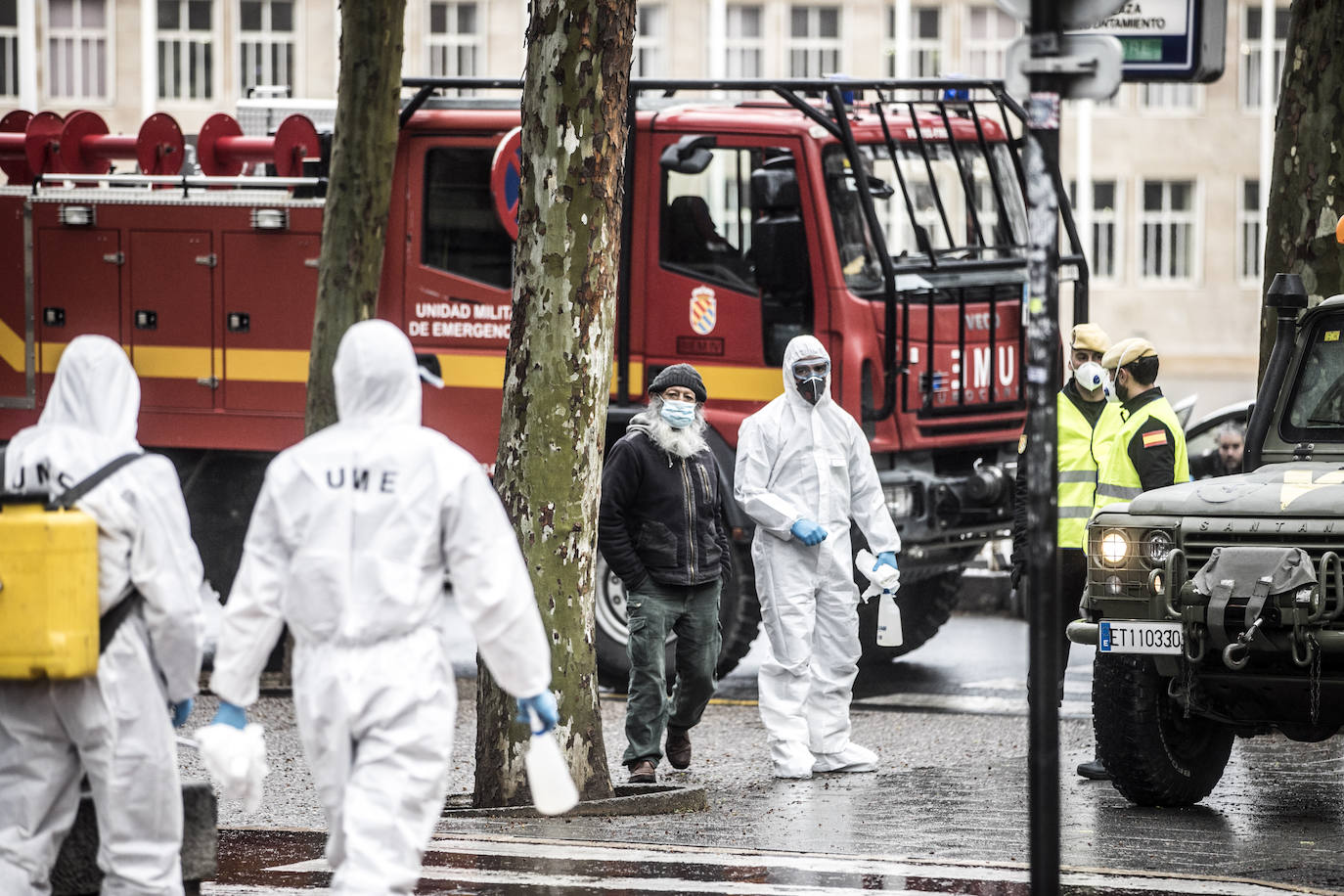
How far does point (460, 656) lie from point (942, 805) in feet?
18.8

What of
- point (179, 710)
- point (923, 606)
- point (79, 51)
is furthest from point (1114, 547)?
point (79, 51)

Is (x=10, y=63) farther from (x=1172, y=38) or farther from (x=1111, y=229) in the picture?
(x=1172, y=38)

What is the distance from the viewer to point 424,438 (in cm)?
518

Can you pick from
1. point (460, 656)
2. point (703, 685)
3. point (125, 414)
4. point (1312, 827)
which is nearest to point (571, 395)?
point (703, 685)

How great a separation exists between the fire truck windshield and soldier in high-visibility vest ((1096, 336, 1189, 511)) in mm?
2490

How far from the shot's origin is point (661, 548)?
9016 mm

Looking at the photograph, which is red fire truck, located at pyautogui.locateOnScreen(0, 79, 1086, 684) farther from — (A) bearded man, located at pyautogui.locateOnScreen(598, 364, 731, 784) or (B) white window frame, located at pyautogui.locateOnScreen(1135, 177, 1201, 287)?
(B) white window frame, located at pyautogui.locateOnScreen(1135, 177, 1201, 287)

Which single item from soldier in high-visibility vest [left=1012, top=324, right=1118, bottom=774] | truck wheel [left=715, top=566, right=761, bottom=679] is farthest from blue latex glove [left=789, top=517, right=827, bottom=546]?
truck wheel [left=715, top=566, right=761, bottom=679]

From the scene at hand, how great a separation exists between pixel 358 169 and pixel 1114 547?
532 centimetres

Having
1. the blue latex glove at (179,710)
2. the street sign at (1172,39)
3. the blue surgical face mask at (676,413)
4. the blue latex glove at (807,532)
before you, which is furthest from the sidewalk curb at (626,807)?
the street sign at (1172,39)

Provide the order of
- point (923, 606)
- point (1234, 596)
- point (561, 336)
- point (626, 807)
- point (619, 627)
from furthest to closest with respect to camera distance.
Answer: point (923, 606) < point (619, 627) < point (626, 807) < point (561, 336) < point (1234, 596)

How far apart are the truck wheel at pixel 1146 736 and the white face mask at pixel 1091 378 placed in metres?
1.66

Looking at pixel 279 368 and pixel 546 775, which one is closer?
pixel 546 775

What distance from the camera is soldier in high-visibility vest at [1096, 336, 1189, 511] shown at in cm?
919
